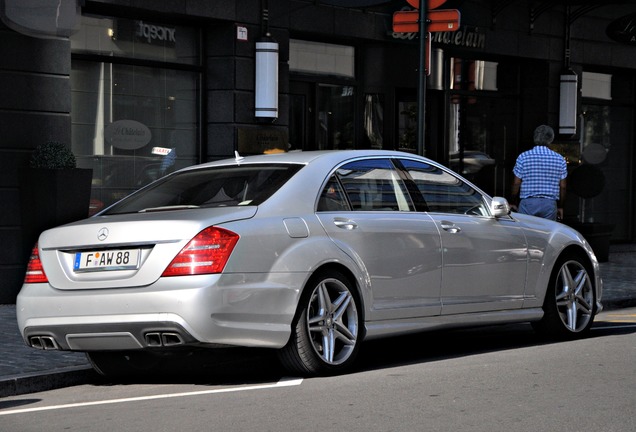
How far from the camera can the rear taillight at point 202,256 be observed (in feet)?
25.0

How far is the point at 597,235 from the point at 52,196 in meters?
8.86

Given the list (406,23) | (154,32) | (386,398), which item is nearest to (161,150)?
(154,32)

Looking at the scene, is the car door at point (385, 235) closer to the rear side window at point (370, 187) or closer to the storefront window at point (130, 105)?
the rear side window at point (370, 187)

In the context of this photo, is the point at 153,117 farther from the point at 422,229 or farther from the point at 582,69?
the point at 582,69

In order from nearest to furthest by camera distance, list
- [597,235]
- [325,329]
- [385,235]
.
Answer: [325,329], [385,235], [597,235]

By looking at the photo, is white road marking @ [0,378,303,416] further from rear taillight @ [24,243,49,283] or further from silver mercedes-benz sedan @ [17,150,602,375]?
rear taillight @ [24,243,49,283]

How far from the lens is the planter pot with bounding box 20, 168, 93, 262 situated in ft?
43.0

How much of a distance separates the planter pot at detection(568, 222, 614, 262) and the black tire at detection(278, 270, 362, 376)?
35.1ft

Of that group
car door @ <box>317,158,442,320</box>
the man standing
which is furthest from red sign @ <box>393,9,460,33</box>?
car door @ <box>317,158,442,320</box>

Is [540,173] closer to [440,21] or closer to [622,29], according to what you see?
[440,21]

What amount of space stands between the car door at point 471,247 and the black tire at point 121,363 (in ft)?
6.94

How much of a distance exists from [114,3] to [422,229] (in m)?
6.56

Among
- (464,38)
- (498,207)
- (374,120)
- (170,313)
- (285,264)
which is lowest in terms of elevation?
(170,313)

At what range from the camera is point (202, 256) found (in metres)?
7.65
